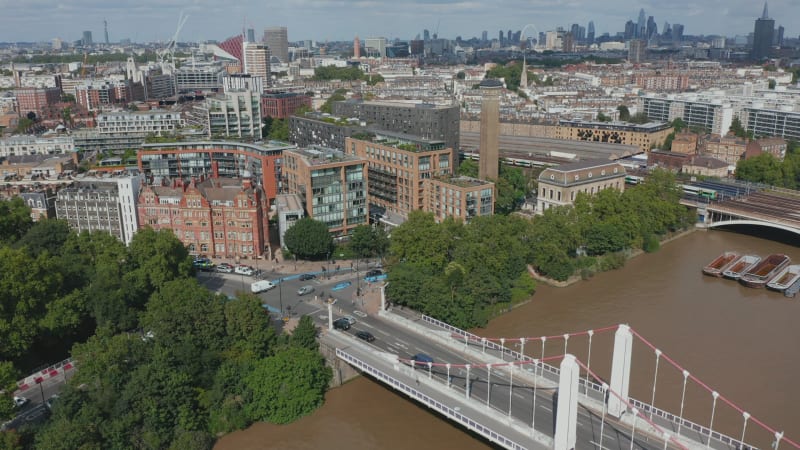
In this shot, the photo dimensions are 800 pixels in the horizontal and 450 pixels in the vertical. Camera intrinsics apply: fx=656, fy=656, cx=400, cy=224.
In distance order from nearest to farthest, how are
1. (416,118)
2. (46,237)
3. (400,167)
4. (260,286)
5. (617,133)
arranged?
(260,286) → (46,237) → (400,167) → (416,118) → (617,133)

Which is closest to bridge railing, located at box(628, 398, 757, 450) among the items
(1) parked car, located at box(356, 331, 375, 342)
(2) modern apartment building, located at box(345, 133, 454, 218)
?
(1) parked car, located at box(356, 331, 375, 342)

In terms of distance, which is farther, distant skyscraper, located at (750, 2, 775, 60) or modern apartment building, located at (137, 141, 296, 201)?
distant skyscraper, located at (750, 2, 775, 60)

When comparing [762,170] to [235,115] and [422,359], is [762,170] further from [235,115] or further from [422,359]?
[235,115]

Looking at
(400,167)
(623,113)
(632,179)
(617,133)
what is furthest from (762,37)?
(400,167)

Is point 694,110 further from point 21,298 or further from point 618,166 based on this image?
point 21,298

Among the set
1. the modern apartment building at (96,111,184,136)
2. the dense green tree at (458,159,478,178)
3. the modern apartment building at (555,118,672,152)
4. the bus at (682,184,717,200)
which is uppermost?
the modern apartment building at (96,111,184,136)

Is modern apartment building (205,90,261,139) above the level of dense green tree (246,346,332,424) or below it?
above

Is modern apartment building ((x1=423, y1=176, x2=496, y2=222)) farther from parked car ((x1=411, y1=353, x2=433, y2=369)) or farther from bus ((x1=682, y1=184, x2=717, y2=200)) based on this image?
bus ((x1=682, y1=184, x2=717, y2=200))
